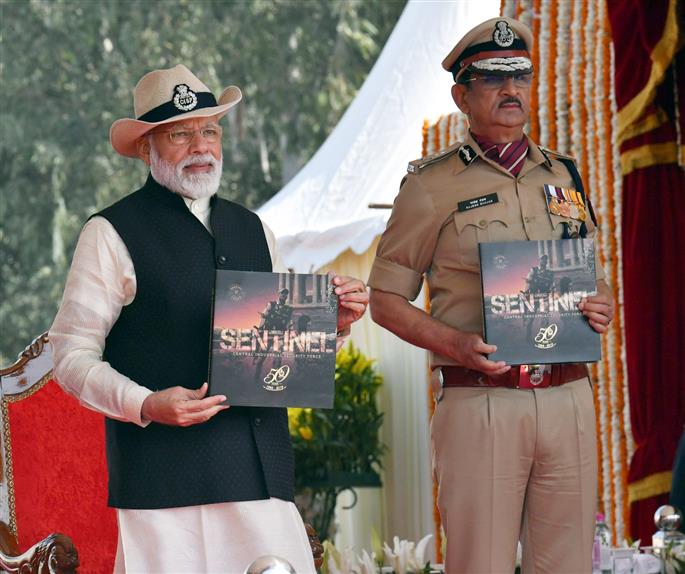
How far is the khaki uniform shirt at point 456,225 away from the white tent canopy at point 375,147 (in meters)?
4.66

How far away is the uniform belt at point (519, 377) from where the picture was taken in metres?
3.47

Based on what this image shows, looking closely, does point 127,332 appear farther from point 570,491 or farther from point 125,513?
point 570,491

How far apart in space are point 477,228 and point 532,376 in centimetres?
39

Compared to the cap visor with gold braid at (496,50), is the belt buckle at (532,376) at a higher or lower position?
lower

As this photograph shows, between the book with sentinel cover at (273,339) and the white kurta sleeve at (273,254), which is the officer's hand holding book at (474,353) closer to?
the book with sentinel cover at (273,339)

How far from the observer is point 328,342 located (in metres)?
3.27

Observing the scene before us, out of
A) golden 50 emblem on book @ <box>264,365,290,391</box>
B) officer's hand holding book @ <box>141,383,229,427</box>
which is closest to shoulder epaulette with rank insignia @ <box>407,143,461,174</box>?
golden 50 emblem on book @ <box>264,365,290,391</box>

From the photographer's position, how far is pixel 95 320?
327cm

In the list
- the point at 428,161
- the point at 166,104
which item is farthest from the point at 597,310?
the point at 166,104

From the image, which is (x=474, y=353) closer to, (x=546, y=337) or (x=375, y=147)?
(x=546, y=337)

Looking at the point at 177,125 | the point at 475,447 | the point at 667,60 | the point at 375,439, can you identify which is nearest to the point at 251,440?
the point at 475,447

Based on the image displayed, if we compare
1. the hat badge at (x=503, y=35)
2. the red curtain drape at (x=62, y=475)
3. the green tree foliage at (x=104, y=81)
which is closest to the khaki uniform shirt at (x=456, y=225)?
the hat badge at (x=503, y=35)

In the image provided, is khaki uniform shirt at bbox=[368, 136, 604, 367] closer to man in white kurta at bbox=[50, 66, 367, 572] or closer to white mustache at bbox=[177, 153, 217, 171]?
man in white kurta at bbox=[50, 66, 367, 572]

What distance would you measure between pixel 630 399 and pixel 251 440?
122 inches
